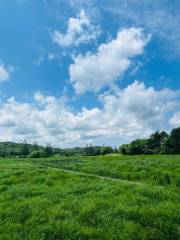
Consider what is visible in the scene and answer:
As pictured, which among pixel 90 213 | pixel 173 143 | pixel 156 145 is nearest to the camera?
pixel 90 213

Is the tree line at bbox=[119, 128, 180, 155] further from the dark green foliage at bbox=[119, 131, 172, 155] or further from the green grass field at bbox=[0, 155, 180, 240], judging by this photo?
the green grass field at bbox=[0, 155, 180, 240]

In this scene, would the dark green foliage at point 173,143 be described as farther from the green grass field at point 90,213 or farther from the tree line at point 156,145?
the green grass field at point 90,213

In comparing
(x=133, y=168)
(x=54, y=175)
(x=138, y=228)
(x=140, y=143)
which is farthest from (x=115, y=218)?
(x=140, y=143)

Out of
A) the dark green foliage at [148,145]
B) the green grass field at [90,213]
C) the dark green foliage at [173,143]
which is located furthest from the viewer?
the dark green foliage at [148,145]

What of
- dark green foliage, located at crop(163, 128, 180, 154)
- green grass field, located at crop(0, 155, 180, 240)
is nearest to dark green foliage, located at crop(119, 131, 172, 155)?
dark green foliage, located at crop(163, 128, 180, 154)

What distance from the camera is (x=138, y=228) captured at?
25.6 ft

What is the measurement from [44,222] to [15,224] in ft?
2.62

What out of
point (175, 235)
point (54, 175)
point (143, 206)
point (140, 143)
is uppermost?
point (140, 143)

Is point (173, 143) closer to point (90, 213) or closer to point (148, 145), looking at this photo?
point (148, 145)

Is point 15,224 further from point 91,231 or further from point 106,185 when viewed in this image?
point 106,185

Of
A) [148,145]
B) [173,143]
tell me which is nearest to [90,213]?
[173,143]

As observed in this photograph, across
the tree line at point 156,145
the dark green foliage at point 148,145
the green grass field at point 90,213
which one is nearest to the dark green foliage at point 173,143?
the tree line at point 156,145

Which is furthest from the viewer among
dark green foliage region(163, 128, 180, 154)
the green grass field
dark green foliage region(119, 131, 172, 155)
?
dark green foliage region(119, 131, 172, 155)

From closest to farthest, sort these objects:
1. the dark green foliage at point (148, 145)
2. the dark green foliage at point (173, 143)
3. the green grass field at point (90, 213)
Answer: the green grass field at point (90, 213), the dark green foliage at point (173, 143), the dark green foliage at point (148, 145)
